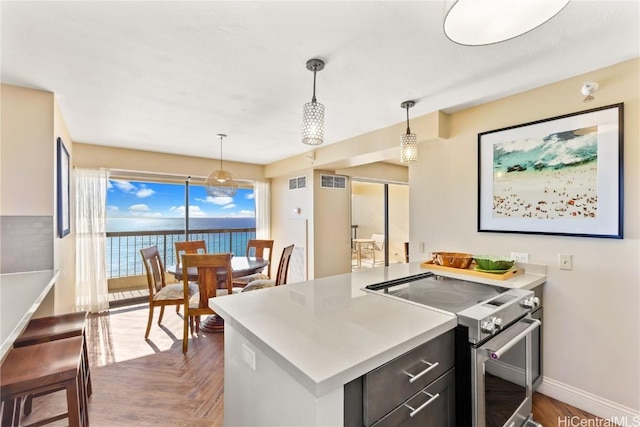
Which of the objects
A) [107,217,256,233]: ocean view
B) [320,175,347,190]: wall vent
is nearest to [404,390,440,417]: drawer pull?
[320,175,347,190]: wall vent

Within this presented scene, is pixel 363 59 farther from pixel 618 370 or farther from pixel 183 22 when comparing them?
pixel 618 370

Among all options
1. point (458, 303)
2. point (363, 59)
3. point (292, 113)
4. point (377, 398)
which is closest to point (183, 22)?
point (363, 59)

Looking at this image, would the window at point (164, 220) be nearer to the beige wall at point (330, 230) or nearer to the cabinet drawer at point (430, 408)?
the beige wall at point (330, 230)

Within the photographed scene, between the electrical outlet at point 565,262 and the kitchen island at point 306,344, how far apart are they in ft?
4.64

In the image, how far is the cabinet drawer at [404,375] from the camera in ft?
3.20

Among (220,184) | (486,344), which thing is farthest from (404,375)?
(220,184)

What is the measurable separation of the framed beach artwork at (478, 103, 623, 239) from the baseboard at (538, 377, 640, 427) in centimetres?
113

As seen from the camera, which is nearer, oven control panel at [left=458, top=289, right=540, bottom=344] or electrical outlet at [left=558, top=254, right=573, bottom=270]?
oven control panel at [left=458, top=289, right=540, bottom=344]

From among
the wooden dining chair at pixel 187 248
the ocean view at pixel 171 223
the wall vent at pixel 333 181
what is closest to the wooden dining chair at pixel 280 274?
the wooden dining chair at pixel 187 248

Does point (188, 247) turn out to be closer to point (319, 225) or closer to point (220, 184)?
point (220, 184)

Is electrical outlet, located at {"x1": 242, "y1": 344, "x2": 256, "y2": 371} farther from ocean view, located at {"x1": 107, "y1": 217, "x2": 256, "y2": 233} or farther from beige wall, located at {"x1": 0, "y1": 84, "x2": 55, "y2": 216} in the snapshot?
ocean view, located at {"x1": 107, "y1": 217, "x2": 256, "y2": 233}

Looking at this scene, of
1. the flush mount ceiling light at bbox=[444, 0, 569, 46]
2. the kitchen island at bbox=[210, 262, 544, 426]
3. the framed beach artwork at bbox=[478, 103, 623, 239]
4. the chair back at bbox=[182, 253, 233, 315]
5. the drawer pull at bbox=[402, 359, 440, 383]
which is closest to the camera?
the kitchen island at bbox=[210, 262, 544, 426]

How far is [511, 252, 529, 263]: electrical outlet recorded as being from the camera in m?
2.29

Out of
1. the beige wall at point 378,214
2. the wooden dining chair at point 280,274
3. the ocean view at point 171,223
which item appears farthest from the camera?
the beige wall at point 378,214
